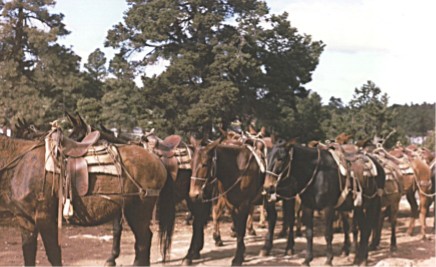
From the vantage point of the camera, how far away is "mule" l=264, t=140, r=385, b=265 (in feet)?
29.2

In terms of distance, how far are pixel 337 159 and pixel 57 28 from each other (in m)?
8.65

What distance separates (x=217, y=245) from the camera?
11148 mm

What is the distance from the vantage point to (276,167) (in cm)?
882

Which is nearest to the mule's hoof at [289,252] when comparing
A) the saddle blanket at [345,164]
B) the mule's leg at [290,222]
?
the mule's leg at [290,222]

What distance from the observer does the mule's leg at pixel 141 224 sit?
7062 millimetres

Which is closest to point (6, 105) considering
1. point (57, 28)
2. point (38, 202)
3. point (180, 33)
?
point (57, 28)

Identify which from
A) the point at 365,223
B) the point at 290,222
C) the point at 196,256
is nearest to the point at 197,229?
the point at 196,256

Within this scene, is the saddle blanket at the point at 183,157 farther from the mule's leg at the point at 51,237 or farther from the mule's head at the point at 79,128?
the mule's leg at the point at 51,237

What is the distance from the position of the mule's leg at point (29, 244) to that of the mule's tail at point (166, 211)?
240 cm

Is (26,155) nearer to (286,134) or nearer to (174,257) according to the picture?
(174,257)

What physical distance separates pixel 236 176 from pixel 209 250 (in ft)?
7.90

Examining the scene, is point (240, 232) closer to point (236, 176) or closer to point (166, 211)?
point (236, 176)

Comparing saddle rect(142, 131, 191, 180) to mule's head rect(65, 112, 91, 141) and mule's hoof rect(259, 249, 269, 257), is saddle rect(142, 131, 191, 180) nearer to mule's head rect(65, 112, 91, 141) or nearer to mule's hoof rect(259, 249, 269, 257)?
mule's head rect(65, 112, 91, 141)

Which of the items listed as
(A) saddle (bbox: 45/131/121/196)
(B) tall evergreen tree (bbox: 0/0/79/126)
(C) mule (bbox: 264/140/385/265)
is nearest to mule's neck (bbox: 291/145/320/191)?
(C) mule (bbox: 264/140/385/265)
